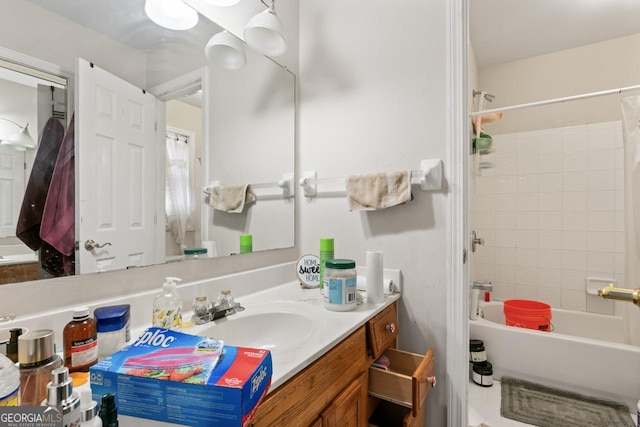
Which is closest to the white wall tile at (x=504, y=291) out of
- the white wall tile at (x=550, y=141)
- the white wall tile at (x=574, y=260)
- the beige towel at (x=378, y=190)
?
the white wall tile at (x=574, y=260)

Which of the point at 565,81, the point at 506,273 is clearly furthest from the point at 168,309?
the point at 565,81

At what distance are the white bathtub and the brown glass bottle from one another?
2.00 m

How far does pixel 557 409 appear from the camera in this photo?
156cm

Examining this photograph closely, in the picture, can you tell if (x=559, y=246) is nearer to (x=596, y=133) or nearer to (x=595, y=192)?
(x=595, y=192)

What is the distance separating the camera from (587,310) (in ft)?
7.40

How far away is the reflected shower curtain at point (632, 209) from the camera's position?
1.69 m

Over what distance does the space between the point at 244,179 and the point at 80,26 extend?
26.9 inches

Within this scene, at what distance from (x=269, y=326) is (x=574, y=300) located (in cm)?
251

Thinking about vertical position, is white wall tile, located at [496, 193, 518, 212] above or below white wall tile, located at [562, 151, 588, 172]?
below

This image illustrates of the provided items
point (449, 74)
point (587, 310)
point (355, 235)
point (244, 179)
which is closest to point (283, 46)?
point (244, 179)

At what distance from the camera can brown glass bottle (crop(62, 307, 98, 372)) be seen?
1.84 ft

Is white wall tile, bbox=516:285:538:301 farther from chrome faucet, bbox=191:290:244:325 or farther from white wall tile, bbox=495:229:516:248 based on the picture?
chrome faucet, bbox=191:290:244:325

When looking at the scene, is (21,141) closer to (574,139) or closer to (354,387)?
(354,387)

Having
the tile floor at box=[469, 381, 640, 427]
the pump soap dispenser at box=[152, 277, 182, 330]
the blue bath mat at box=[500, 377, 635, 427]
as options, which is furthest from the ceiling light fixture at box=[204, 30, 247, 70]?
the blue bath mat at box=[500, 377, 635, 427]
